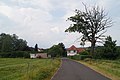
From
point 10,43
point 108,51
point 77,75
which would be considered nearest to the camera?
point 77,75

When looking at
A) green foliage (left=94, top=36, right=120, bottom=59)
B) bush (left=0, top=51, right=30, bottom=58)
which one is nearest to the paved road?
green foliage (left=94, top=36, right=120, bottom=59)

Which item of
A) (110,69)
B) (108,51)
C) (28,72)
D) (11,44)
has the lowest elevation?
(28,72)

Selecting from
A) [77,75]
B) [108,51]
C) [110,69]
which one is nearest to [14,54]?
[108,51]

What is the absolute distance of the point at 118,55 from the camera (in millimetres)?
75125

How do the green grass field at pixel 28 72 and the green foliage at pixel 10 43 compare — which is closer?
the green grass field at pixel 28 72

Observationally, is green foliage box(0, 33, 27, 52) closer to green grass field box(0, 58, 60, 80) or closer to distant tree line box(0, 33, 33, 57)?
distant tree line box(0, 33, 33, 57)

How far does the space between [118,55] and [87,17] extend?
13577 mm

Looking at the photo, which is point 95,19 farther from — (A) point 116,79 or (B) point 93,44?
(A) point 116,79

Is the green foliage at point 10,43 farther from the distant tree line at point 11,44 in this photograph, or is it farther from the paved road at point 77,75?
the paved road at point 77,75

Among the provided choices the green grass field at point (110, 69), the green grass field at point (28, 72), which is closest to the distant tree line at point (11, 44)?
the green grass field at point (28, 72)

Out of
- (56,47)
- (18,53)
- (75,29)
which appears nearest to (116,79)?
(75,29)

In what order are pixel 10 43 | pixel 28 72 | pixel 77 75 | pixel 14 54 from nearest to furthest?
pixel 28 72 → pixel 77 75 → pixel 14 54 → pixel 10 43

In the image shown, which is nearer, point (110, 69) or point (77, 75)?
point (77, 75)

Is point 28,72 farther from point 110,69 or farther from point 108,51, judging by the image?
point 108,51
